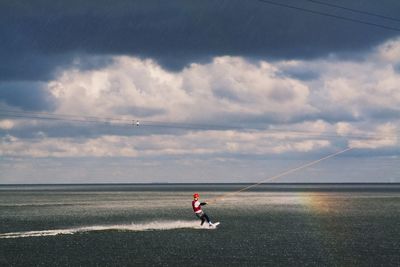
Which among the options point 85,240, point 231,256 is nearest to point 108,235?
point 85,240

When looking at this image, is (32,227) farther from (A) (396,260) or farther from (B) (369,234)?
(A) (396,260)

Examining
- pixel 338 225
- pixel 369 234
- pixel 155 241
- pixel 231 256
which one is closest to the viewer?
pixel 231 256

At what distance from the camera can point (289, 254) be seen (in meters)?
42.7

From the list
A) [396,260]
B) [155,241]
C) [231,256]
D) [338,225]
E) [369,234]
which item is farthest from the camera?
[338,225]

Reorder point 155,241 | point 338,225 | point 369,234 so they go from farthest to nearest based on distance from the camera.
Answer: point 338,225
point 369,234
point 155,241

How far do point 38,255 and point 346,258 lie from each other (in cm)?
2363

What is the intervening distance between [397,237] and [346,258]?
52.5 feet

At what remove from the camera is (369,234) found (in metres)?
57.8

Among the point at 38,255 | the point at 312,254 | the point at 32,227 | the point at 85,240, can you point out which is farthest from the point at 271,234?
the point at 32,227

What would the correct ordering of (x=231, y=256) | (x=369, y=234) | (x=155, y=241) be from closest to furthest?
(x=231, y=256), (x=155, y=241), (x=369, y=234)

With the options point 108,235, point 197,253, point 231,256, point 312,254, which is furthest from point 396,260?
point 108,235

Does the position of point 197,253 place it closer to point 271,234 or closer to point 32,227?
point 271,234

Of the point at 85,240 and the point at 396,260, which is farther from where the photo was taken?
the point at 85,240

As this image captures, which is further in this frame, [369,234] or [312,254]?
[369,234]
